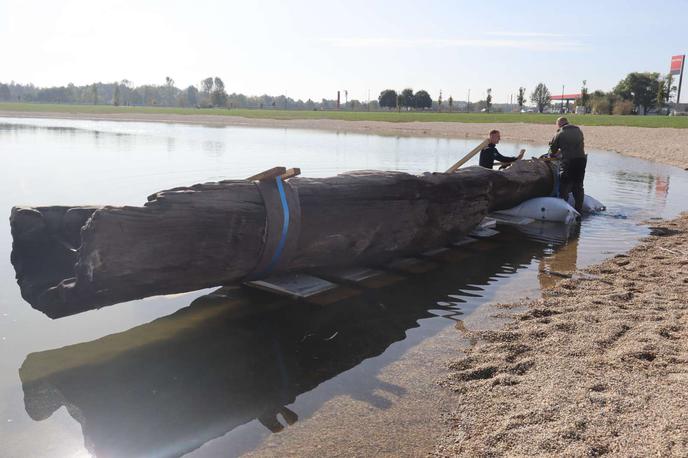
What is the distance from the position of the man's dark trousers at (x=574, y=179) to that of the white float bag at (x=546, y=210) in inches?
32.5

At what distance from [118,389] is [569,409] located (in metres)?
3.07

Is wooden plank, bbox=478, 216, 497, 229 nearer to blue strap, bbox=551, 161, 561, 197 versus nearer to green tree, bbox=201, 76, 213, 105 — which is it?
blue strap, bbox=551, 161, 561, 197

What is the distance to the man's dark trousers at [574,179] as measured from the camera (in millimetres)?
11539

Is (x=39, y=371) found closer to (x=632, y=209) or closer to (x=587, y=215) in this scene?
(x=587, y=215)

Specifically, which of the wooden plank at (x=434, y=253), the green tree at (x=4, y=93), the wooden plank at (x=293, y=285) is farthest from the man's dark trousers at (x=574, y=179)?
the green tree at (x=4, y=93)

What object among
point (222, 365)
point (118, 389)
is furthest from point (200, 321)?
point (118, 389)

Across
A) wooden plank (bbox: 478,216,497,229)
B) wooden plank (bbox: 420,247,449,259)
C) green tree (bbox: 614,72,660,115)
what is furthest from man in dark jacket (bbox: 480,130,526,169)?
green tree (bbox: 614,72,660,115)

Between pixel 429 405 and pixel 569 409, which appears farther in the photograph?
pixel 429 405

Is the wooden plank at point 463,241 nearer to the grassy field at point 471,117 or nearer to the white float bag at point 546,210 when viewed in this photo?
the white float bag at point 546,210

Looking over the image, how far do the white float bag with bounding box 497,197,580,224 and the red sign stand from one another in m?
103

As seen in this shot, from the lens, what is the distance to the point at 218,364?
14.8 feet

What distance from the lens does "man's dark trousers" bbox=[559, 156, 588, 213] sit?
1154 cm

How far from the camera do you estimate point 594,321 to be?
5.16 meters

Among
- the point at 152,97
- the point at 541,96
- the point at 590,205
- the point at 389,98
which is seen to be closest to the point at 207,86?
the point at 152,97
